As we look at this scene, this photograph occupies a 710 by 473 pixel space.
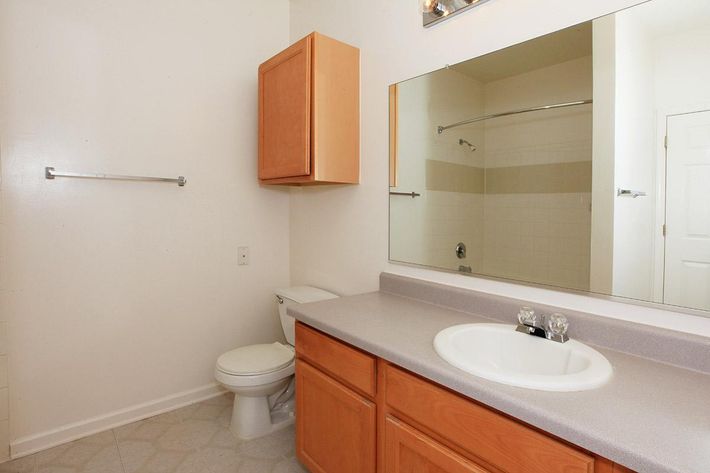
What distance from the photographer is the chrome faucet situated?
1.17m

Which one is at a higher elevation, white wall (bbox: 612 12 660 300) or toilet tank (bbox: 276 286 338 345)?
white wall (bbox: 612 12 660 300)

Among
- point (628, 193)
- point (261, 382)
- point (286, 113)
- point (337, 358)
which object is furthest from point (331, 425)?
point (286, 113)

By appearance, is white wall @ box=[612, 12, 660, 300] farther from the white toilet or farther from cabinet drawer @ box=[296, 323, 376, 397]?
the white toilet

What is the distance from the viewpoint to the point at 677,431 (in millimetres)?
721

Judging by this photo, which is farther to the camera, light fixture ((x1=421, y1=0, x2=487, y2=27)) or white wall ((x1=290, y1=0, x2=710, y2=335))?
light fixture ((x1=421, y1=0, x2=487, y2=27))

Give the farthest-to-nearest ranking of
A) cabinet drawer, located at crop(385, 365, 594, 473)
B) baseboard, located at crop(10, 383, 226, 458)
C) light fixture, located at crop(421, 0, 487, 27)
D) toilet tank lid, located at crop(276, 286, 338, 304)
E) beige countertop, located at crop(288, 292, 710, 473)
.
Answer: toilet tank lid, located at crop(276, 286, 338, 304) < baseboard, located at crop(10, 383, 226, 458) < light fixture, located at crop(421, 0, 487, 27) < cabinet drawer, located at crop(385, 365, 594, 473) < beige countertop, located at crop(288, 292, 710, 473)

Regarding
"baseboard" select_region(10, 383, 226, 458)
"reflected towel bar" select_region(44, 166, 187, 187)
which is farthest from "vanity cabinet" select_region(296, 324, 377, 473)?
"reflected towel bar" select_region(44, 166, 187, 187)

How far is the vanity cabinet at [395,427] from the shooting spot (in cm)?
83

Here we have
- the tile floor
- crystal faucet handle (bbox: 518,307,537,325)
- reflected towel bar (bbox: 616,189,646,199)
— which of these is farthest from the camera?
the tile floor

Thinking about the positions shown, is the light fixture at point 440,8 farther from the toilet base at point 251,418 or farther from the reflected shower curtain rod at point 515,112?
the toilet base at point 251,418

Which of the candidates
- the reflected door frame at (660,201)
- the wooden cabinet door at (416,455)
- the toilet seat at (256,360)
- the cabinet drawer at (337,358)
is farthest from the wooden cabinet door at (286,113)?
the reflected door frame at (660,201)

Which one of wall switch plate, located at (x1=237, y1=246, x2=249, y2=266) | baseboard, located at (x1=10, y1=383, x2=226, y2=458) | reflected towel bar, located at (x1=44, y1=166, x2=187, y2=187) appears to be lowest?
baseboard, located at (x1=10, y1=383, x2=226, y2=458)

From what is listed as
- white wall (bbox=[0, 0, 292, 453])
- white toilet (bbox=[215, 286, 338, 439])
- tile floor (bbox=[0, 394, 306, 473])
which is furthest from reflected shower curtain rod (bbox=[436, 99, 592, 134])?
tile floor (bbox=[0, 394, 306, 473])

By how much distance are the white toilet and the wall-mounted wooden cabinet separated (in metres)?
0.72
